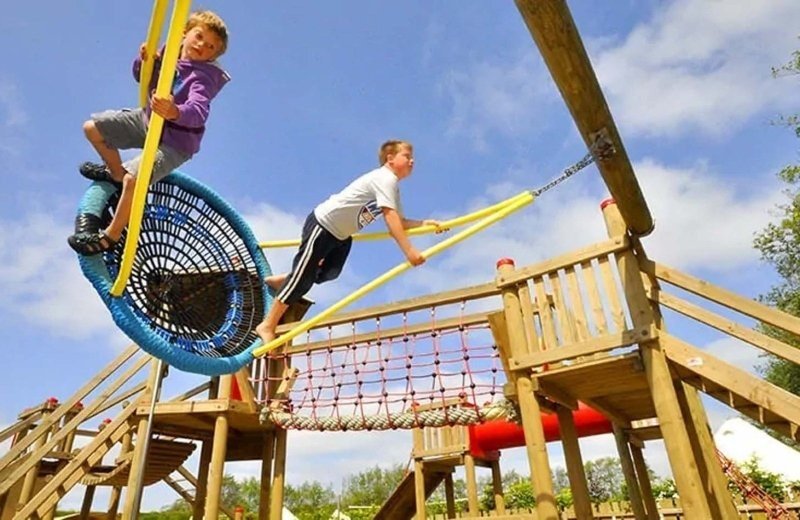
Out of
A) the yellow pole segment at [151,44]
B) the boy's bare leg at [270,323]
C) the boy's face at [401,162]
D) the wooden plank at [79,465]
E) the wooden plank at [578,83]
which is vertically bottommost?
the wooden plank at [79,465]

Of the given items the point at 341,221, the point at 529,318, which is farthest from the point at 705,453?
the point at 341,221

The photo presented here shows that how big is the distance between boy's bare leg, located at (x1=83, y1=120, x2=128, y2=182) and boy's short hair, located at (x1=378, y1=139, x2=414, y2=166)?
1470mm

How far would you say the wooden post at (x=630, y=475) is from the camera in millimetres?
5020

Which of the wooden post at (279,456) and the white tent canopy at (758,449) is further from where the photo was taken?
the white tent canopy at (758,449)

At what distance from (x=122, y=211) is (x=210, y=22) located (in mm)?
967

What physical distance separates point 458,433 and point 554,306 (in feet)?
17.7

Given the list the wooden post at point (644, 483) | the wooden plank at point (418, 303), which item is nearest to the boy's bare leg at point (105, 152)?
the wooden plank at point (418, 303)

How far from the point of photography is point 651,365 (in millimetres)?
3287

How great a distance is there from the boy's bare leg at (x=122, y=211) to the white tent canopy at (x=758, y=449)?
12207mm

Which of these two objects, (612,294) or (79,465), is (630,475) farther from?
(79,465)

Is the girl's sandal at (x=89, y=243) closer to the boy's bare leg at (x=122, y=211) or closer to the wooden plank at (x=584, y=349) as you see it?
the boy's bare leg at (x=122, y=211)

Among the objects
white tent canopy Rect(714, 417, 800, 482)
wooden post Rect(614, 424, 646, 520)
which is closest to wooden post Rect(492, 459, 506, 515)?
→ wooden post Rect(614, 424, 646, 520)

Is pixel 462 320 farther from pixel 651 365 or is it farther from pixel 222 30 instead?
pixel 222 30

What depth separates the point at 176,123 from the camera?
8.07 feet
